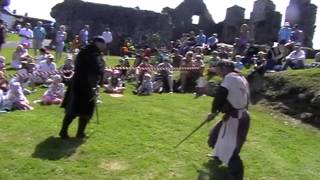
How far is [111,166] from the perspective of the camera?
9.88m

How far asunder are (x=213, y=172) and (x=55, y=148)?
2.89 metres

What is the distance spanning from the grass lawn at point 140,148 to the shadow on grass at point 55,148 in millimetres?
17

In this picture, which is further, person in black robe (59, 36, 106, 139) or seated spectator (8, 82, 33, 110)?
seated spectator (8, 82, 33, 110)

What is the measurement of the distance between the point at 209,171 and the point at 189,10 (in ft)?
117

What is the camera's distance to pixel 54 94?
15055 mm

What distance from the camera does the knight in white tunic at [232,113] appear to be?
355 inches

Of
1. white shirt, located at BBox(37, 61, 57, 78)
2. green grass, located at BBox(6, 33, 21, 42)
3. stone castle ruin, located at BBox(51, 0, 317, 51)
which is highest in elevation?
stone castle ruin, located at BBox(51, 0, 317, 51)

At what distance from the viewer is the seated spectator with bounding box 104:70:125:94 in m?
17.8

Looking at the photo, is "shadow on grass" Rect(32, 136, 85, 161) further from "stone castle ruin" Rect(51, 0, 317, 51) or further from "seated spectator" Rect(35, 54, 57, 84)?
"stone castle ruin" Rect(51, 0, 317, 51)

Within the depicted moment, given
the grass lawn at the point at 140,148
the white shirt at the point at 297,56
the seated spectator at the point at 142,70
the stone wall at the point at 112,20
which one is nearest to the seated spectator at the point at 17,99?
the grass lawn at the point at 140,148

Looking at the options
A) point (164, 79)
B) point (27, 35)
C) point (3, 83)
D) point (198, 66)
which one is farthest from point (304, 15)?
point (3, 83)

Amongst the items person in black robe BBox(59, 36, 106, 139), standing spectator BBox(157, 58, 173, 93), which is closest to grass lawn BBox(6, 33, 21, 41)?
standing spectator BBox(157, 58, 173, 93)

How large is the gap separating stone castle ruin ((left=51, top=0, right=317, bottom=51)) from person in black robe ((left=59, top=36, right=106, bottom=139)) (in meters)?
25.5

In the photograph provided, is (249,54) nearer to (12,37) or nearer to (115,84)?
(115,84)
